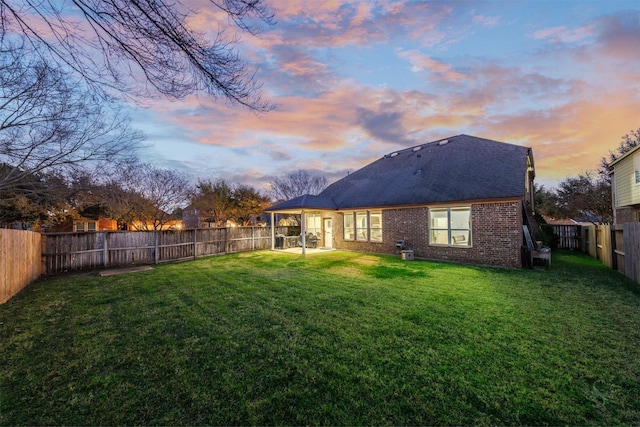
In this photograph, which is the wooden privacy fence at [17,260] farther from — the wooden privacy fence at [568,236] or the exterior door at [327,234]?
the wooden privacy fence at [568,236]

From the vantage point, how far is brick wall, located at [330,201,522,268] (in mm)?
9453

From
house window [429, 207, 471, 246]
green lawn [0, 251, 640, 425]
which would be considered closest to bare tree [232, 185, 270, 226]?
house window [429, 207, 471, 246]

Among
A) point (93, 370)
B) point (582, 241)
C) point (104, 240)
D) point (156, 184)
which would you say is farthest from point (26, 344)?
point (582, 241)

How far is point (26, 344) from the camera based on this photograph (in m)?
3.72

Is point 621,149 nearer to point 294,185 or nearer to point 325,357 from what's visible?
point 325,357

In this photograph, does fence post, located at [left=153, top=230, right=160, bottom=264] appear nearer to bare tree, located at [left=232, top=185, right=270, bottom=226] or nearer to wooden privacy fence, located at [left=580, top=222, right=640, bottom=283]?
bare tree, located at [left=232, top=185, right=270, bottom=226]

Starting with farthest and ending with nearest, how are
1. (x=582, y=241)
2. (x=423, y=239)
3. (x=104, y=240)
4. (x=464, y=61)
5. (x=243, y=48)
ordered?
(x=582, y=241) → (x=423, y=239) → (x=104, y=240) → (x=464, y=61) → (x=243, y=48)

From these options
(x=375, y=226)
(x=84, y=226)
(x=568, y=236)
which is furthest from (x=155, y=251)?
(x=568, y=236)

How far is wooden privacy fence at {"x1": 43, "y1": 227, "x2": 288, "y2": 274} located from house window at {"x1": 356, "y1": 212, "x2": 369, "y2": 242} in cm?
658

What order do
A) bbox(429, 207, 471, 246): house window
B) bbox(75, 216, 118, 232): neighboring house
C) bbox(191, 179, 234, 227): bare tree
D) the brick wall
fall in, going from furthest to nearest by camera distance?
bbox(191, 179, 234, 227): bare tree
bbox(75, 216, 118, 232): neighboring house
bbox(429, 207, 471, 246): house window
the brick wall

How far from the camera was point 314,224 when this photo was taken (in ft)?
58.1

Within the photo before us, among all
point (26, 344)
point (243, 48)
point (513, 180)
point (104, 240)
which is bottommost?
point (26, 344)

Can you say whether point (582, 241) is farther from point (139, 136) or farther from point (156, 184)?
point (156, 184)

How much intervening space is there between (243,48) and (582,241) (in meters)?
19.5
